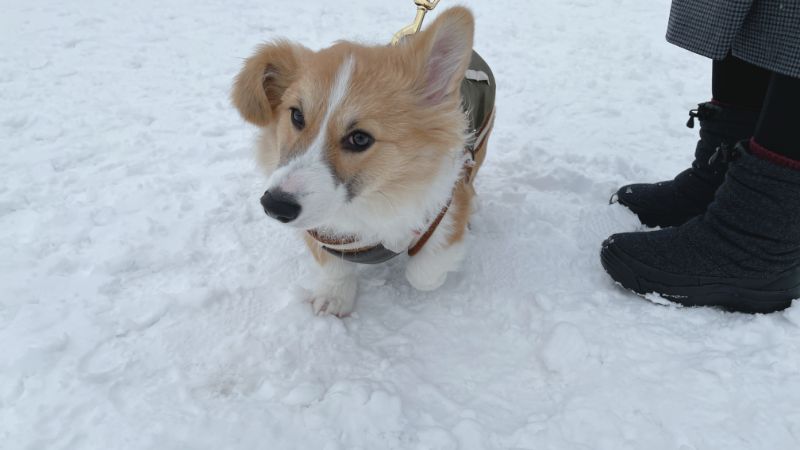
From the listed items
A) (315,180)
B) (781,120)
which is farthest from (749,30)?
(315,180)

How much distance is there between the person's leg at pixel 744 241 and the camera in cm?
184

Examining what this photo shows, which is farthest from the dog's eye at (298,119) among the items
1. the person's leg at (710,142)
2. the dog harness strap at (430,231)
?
the person's leg at (710,142)

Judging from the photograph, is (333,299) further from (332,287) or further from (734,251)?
(734,251)

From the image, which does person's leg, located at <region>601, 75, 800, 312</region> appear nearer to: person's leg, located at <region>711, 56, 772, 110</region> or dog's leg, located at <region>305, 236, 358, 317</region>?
person's leg, located at <region>711, 56, 772, 110</region>

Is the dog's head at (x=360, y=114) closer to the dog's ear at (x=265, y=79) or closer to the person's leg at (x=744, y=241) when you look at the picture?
the dog's ear at (x=265, y=79)

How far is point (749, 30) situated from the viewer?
5.95ft

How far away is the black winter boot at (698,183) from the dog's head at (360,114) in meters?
1.23

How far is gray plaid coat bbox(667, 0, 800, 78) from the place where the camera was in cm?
168

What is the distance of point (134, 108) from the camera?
3.84 m

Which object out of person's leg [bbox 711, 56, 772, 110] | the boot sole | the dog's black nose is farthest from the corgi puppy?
person's leg [bbox 711, 56, 772, 110]

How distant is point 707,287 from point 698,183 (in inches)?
28.5

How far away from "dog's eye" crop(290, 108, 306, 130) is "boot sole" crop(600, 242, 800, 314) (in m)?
1.42

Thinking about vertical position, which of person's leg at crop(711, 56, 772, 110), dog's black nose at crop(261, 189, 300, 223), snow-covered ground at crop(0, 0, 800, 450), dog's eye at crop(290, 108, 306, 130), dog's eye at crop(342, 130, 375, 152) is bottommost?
snow-covered ground at crop(0, 0, 800, 450)

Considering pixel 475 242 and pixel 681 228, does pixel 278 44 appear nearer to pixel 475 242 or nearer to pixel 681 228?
pixel 475 242
